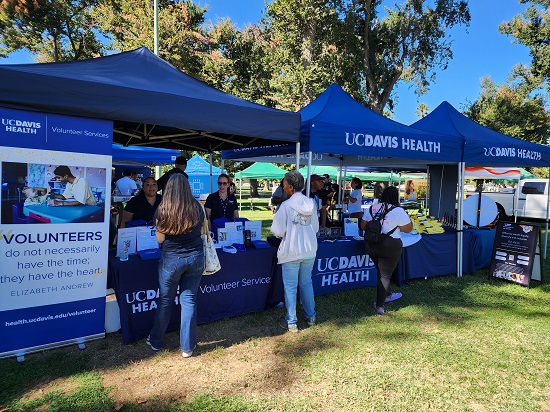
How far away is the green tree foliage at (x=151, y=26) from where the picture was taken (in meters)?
16.2

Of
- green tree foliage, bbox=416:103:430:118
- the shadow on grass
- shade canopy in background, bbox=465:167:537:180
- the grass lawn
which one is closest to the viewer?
the grass lawn

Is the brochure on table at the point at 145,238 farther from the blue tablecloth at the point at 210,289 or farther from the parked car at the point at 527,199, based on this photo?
the parked car at the point at 527,199

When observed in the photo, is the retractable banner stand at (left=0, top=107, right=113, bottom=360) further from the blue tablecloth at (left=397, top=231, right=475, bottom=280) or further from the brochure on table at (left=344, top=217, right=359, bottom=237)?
the blue tablecloth at (left=397, top=231, right=475, bottom=280)

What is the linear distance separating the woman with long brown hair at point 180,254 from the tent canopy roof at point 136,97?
870mm

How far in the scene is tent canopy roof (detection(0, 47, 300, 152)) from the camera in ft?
8.64

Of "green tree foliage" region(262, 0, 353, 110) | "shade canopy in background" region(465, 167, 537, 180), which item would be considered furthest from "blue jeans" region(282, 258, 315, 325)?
"shade canopy in background" region(465, 167, 537, 180)

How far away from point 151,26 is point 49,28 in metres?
4.39

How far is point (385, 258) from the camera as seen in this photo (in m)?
3.96

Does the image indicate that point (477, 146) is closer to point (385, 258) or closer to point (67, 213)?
point (385, 258)

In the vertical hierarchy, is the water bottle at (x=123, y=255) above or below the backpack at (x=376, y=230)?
below

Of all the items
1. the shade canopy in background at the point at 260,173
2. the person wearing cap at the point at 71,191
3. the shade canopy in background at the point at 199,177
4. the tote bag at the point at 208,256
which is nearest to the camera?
the person wearing cap at the point at 71,191

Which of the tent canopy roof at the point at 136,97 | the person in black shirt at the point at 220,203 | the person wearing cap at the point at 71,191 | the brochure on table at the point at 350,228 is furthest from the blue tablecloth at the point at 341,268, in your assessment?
the person wearing cap at the point at 71,191

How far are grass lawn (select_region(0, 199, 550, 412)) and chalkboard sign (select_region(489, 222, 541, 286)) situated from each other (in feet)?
4.55

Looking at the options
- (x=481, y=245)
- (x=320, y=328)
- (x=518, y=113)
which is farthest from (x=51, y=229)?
(x=518, y=113)
